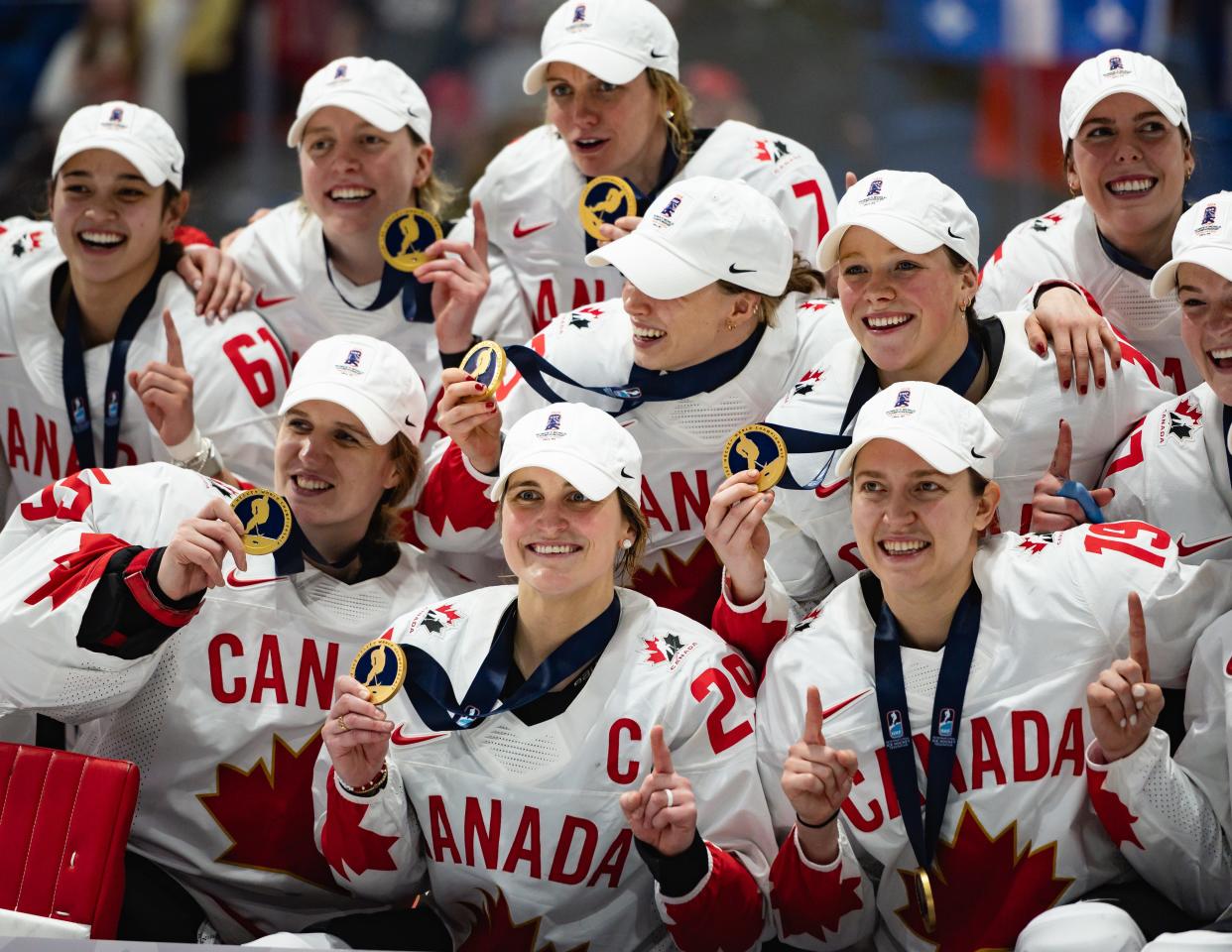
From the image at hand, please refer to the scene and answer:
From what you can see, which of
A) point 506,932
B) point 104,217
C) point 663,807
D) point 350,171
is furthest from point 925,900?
point 104,217

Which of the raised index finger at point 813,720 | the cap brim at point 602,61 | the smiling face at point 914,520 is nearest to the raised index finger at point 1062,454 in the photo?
the smiling face at point 914,520

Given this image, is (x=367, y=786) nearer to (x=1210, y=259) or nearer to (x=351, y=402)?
(x=351, y=402)

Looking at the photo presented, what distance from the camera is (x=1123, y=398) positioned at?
3580 mm

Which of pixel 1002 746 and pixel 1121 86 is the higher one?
pixel 1121 86

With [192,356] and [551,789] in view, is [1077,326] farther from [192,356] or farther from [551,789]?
[192,356]

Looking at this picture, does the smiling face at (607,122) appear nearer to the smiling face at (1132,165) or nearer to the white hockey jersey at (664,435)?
the white hockey jersey at (664,435)

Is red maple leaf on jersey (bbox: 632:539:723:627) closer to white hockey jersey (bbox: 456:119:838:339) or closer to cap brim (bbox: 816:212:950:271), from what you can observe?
cap brim (bbox: 816:212:950:271)

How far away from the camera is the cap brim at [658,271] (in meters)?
3.54

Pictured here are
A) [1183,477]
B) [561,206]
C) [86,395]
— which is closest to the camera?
[1183,477]

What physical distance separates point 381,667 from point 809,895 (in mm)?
834

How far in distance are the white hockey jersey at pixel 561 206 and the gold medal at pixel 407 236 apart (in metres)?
0.24

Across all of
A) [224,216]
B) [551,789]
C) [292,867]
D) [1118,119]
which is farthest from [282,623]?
[224,216]

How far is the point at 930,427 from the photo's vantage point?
3105 millimetres

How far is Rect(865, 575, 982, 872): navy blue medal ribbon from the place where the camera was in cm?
306
